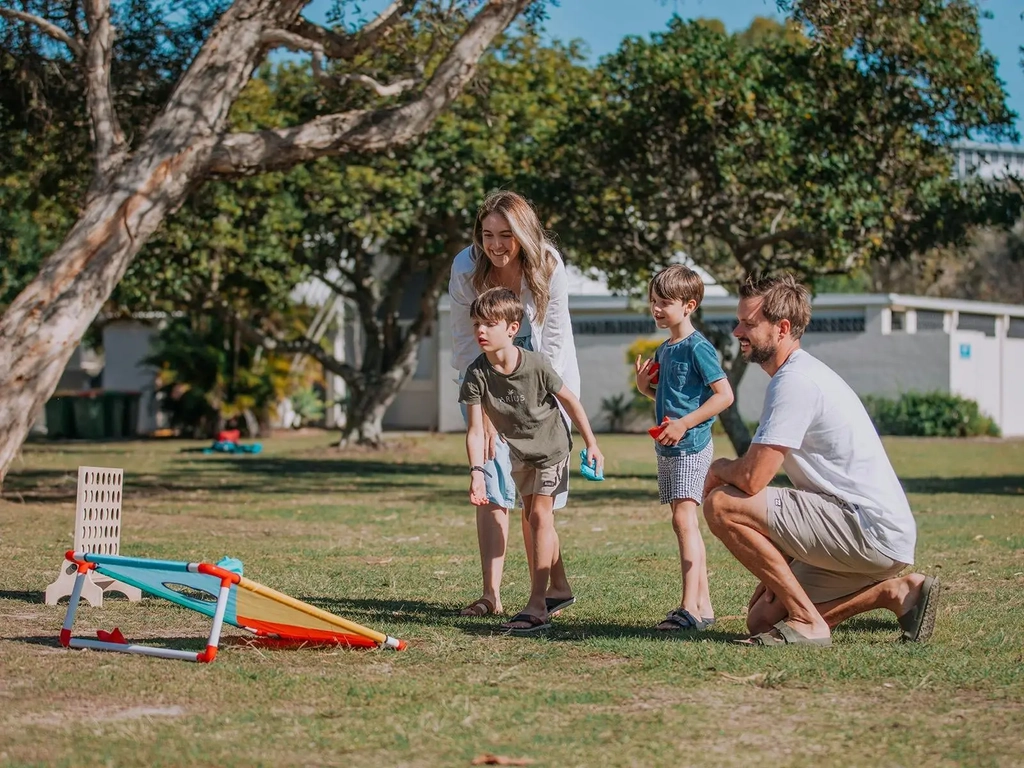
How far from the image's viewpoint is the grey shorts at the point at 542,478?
6559 millimetres

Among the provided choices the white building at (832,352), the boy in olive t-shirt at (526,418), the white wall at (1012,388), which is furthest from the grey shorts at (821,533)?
the white wall at (1012,388)

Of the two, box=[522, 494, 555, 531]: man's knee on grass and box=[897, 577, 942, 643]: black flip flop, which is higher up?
box=[522, 494, 555, 531]: man's knee on grass

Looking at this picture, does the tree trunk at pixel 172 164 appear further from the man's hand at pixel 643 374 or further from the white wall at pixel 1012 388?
the white wall at pixel 1012 388

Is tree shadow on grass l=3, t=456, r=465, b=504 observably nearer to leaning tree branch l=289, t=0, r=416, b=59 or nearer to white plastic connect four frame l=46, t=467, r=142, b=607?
leaning tree branch l=289, t=0, r=416, b=59

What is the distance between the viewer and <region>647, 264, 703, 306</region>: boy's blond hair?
21.2ft

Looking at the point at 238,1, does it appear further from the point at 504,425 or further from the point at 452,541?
the point at 504,425

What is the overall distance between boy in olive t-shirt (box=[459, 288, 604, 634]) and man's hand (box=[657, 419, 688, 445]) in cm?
31

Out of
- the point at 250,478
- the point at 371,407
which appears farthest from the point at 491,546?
the point at 371,407

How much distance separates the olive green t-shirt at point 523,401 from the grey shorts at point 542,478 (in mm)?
37

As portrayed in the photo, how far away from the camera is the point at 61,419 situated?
Answer: 33156mm

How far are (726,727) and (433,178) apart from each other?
17.7 m

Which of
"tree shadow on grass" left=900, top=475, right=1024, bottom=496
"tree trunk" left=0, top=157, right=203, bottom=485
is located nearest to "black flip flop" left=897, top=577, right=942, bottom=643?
"tree trunk" left=0, top=157, right=203, bottom=485

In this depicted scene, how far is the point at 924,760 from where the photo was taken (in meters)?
4.12

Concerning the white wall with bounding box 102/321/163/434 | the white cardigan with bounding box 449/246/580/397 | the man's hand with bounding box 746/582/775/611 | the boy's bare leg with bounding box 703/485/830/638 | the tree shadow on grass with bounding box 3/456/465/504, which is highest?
the white wall with bounding box 102/321/163/434
